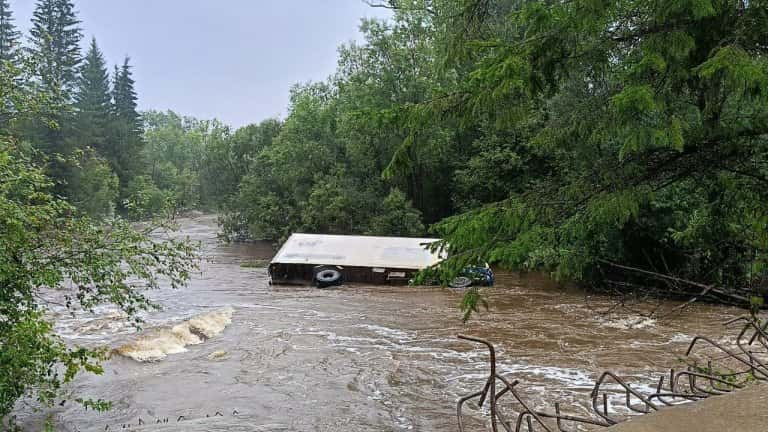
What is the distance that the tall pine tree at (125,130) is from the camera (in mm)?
62594

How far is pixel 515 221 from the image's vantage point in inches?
224

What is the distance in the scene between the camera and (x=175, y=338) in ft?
55.8

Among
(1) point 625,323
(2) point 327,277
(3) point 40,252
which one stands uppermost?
(3) point 40,252

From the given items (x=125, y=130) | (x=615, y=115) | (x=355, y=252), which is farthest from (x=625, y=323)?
(x=125, y=130)

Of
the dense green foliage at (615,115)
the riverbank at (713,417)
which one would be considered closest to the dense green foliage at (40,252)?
the dense green foliage at (615,115)

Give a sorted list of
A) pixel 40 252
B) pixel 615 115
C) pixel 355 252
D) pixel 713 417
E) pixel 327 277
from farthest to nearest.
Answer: pixel 355 252
pixel 327 277
pixel 40 252
pixel 615 115
pixel 713 417

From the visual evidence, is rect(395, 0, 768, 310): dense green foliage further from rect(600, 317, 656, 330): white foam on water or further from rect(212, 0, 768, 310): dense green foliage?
rect(600, 317, 656, 330): white foam on water

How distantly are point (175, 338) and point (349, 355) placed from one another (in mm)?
4872

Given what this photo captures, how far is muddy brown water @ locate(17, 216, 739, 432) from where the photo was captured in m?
11.7

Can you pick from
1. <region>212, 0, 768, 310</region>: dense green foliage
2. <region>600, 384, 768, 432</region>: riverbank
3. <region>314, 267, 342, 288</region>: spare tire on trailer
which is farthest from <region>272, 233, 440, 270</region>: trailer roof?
<region>600, 384, 768, 432</region>: riverbank

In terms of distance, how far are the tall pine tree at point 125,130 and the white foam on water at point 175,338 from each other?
45.8 metres

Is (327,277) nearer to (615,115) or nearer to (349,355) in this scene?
(349,355)

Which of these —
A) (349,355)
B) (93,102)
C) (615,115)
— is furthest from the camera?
(93,102)

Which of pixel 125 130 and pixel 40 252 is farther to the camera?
pixel 125 130
